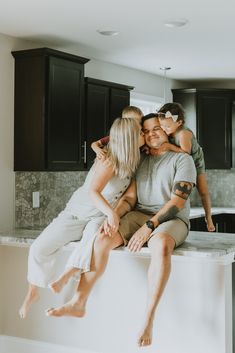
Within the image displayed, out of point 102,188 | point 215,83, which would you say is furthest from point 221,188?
point 102,188

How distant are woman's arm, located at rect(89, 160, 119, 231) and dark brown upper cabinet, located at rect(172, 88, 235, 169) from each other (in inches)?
124

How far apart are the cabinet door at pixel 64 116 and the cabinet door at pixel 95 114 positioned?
6.1 inches

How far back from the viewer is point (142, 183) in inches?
146

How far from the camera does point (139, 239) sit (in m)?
3.47

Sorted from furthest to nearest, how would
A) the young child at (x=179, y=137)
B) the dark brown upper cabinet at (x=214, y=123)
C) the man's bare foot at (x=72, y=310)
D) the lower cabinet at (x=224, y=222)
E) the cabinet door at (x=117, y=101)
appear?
the dark brown upper cabinet at (x=214, y=123), the lower cabinet at (x=224, y=222), the cabinet door at (x=117, y=101), the young child at (x=179, y=137), the man's bare foot at (x=72, y=310)

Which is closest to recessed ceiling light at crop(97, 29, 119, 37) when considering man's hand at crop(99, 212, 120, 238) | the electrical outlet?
the electrical outlet

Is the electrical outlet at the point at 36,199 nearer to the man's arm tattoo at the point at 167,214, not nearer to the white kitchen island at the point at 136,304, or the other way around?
the white kitchen island at the point at 136,304

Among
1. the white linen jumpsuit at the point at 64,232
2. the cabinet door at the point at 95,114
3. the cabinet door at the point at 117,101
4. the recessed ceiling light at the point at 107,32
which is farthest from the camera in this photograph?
the cabinet door at the point at 117,101

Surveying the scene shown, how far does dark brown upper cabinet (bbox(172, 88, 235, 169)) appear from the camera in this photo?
21.5ft

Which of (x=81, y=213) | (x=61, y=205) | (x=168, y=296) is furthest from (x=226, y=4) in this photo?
(x=61, y=205)

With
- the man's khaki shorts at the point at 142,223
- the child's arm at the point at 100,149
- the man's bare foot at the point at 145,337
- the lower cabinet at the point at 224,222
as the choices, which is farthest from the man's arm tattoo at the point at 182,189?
the lower cabinet at the point at 224,222

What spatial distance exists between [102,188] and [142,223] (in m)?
0.35

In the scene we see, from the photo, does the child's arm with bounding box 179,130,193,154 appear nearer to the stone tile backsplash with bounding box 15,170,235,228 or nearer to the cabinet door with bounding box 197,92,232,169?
the stone tile backsplash with bounding box 15,170,235,228

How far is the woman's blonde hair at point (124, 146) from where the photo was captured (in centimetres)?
358
